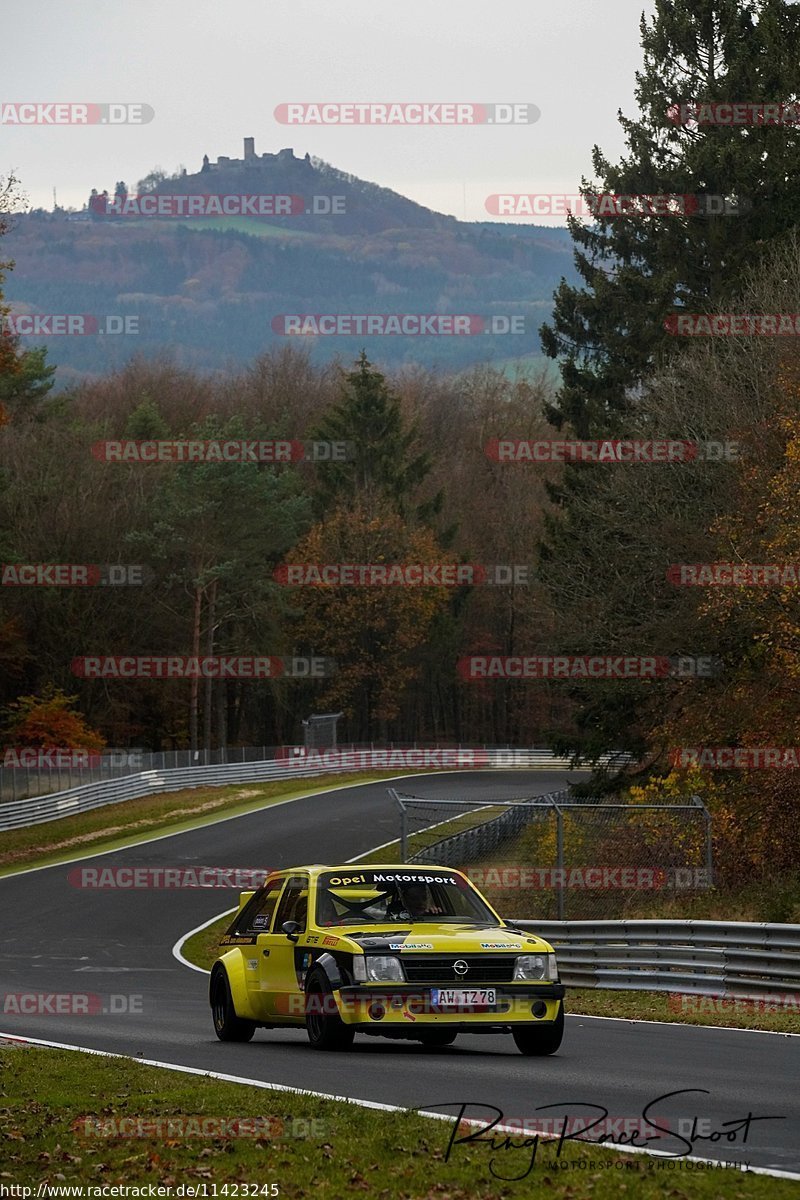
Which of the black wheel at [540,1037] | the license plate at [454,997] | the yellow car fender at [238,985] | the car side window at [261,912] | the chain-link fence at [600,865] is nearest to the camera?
the license plate at [454,997]

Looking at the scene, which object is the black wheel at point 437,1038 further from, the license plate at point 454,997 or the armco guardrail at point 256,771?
the armco guardrail at point 256,771

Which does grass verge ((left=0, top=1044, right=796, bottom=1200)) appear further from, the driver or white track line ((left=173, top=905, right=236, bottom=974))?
white track line ((left=173, top=905, right=236, bottom=974))

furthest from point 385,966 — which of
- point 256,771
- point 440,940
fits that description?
point 256,771

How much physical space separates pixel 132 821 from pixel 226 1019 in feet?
127

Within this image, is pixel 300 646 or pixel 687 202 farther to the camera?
pixel 300 646

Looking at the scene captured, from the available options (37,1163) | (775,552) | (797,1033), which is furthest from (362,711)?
(37,1163)

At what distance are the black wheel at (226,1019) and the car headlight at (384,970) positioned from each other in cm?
218

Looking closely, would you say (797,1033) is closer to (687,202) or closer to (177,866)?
(177,866)

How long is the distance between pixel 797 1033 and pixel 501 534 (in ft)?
258

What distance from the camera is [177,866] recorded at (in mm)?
43000

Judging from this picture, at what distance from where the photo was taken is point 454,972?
12820 mm

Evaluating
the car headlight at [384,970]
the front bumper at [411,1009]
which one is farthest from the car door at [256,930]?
the car headlight at [384,970]

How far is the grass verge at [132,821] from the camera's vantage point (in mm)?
47844

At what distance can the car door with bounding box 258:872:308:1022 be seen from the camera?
13.8 metres
